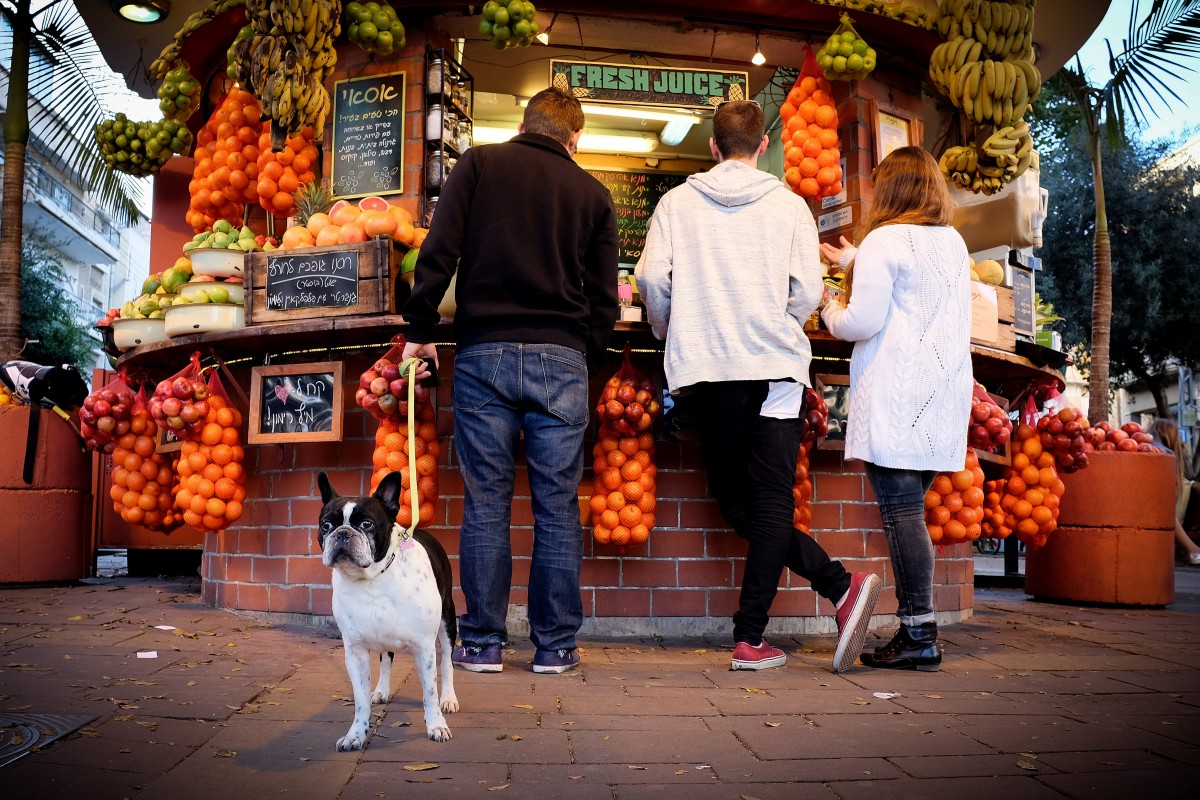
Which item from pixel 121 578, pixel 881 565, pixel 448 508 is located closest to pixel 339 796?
pixel 448 508

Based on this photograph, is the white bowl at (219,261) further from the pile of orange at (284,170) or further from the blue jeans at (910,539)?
the blue jeans at (910,539)

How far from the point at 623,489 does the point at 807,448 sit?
99cm

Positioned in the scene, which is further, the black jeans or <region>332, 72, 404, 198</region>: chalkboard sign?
<region>332, 72, 404, 198</region>: chalkboard sign

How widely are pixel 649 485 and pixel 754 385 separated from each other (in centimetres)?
82

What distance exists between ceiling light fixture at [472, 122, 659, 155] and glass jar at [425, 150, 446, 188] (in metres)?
2.81

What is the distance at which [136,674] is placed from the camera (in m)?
3.65

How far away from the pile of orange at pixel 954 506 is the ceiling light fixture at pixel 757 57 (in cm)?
325

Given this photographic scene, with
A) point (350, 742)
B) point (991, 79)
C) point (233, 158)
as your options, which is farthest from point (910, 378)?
point (233, 158)

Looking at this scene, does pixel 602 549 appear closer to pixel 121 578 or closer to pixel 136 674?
pixel 136 674

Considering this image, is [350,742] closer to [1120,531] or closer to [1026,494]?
[1026,494]

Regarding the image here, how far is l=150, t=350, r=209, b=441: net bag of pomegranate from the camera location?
4.82 m

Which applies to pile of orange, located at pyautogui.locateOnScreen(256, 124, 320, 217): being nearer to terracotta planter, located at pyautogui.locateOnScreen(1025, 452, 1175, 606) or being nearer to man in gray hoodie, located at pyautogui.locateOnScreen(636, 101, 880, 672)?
man in gray hoodie, located at pyautogui.locateOnScreen(636, 101, 880, 672)

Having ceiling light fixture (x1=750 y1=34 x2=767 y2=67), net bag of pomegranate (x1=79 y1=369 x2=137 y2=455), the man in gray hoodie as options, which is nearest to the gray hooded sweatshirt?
the man in gray hoodie

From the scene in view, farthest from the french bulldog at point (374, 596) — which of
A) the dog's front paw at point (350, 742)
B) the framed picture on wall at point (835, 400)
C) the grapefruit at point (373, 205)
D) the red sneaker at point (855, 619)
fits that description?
the framed picture on wall at point (835, 400)
